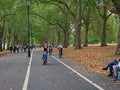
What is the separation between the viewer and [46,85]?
14484mm

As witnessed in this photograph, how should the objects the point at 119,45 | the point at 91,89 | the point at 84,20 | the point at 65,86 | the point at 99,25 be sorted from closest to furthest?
the point at 91,89 → the point at 65,86 → the point at 119,45 → the point at 84,20 → the point at 99,25

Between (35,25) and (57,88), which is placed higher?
(35,25)

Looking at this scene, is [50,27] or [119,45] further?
[50,27]

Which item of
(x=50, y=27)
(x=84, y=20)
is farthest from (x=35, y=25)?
(x=84, y=20)

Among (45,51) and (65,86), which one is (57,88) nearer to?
(65,86)

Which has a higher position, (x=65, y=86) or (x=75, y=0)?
(x=75, y=0)

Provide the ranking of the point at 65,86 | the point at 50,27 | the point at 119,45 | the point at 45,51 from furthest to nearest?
the point at 50,27 → the point at 119,45 → the point at 45,51 → the point at 65,86

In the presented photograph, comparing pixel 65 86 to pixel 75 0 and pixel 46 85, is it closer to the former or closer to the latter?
pixel 46 85

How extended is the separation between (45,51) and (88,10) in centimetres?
3633

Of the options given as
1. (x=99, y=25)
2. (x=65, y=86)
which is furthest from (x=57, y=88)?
(x=99, y=25)

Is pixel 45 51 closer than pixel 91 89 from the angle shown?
No

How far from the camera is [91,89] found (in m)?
13.0

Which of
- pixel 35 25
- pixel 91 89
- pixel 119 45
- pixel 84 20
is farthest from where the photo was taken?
pixel 35 25

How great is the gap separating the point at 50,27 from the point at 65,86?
91.2 m
